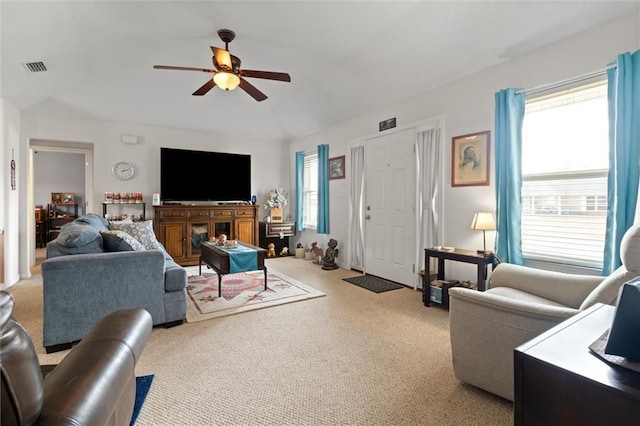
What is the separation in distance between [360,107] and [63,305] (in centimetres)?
423

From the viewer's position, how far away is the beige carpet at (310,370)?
1.68 m

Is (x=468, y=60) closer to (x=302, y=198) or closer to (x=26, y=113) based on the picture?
(x=302, y=198)

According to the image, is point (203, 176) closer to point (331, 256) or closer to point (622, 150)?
point (331, 256)

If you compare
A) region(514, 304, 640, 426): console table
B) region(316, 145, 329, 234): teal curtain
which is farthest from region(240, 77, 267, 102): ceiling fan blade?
region(514, 304, 640, 426): console table

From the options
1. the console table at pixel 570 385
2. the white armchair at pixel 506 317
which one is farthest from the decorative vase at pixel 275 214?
the console table at pixel 570 385

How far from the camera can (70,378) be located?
0.89m

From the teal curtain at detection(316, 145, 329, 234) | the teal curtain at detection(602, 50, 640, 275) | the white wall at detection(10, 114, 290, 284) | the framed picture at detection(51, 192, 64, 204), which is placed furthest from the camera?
the framed picture at detection(51, 192, 64, 204)

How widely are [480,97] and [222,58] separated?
2697 mm

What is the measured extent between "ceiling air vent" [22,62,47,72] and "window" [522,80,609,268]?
17.5 feet

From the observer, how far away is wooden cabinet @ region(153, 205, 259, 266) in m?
5.45

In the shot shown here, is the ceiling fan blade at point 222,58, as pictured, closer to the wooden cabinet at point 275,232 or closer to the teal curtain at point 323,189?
the teal curtain at point 323,189

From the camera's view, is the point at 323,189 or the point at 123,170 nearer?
the point at 123,170

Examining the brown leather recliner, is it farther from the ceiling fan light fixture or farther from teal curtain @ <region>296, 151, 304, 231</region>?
teal curtain @ <region>296, 151, 304, 231</region>

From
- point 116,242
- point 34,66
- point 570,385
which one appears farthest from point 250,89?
point 570,385
